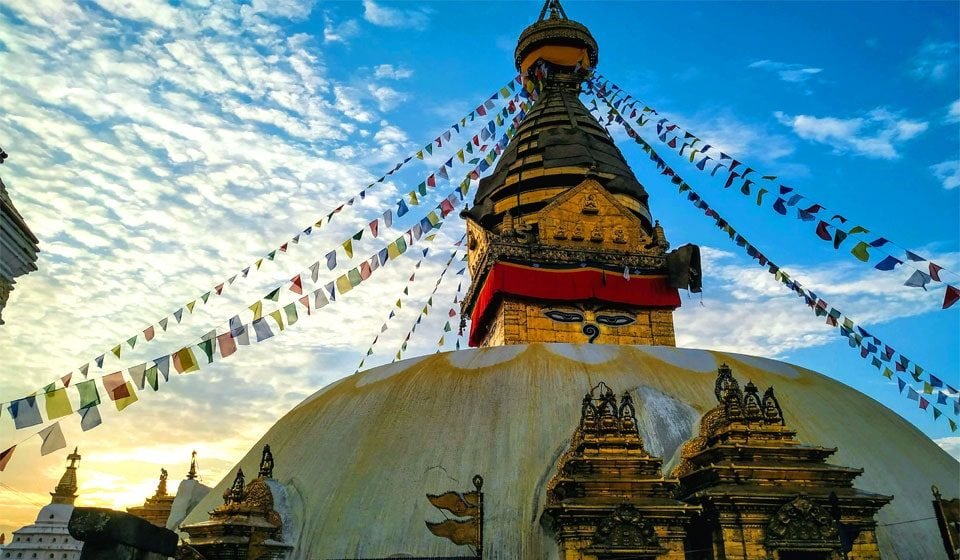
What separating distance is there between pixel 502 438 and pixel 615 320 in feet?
26.5

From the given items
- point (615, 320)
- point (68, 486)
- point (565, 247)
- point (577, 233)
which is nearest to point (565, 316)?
point (615, 320)

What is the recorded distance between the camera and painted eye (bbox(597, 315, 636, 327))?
16391 millimetres

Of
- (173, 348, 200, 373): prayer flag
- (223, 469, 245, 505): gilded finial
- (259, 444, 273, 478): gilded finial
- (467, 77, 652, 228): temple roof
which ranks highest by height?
(467, 77, 652, 228): temple roof

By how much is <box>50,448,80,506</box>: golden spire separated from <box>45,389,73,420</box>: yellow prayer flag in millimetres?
11773

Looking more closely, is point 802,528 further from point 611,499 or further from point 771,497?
point 611,499

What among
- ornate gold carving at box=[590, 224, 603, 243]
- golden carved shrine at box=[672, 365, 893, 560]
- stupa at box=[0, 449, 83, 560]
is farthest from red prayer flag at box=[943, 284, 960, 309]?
stupa at box=[0, 449, 83, 560]

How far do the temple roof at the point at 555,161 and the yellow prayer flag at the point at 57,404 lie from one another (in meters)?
12.4

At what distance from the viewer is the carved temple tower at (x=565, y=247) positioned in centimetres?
1636

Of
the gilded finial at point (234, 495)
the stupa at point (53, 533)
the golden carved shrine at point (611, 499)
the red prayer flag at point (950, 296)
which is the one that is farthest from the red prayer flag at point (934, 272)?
the stupa at point (53, 533)

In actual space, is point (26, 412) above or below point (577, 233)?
below

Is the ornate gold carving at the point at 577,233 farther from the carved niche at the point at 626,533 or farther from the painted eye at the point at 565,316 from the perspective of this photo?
the carved niche at the point at 626,533

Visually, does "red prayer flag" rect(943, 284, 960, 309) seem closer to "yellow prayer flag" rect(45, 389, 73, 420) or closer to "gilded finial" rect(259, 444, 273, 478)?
"gilded finial" rect(259, 444, 273, 478)

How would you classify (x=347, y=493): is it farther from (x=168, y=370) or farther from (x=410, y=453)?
(x=168, y=370)

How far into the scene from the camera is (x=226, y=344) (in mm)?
9562
